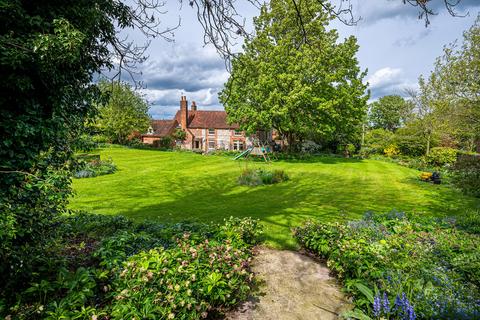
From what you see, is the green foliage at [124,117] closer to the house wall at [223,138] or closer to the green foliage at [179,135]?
the green foliage at [179,135]

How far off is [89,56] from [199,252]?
4.23 metres

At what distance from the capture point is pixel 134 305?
3.24 m

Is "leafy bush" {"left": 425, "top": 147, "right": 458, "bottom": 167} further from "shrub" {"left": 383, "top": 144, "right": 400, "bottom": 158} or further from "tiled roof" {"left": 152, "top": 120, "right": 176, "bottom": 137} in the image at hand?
"tiled roof" {"left": 152, "top": 120, "right": 176, "bottom": 137}

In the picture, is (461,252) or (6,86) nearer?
(6,86)

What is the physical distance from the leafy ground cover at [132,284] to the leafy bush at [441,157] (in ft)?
89.6

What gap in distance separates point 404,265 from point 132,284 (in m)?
4.37

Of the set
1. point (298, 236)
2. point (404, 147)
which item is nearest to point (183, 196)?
point (298, 236)

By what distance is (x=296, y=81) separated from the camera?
2367cm

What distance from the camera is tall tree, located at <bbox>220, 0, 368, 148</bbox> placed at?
24078mm

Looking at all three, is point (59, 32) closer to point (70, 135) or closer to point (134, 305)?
point (70, 135)

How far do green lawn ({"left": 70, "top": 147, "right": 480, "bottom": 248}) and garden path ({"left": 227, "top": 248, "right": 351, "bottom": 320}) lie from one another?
108 cm

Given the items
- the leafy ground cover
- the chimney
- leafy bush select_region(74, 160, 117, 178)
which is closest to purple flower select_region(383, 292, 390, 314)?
the leafy ground cover

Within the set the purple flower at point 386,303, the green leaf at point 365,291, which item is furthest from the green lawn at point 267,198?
the purple flower at point 386,303

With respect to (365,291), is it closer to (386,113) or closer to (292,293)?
(292,293)
